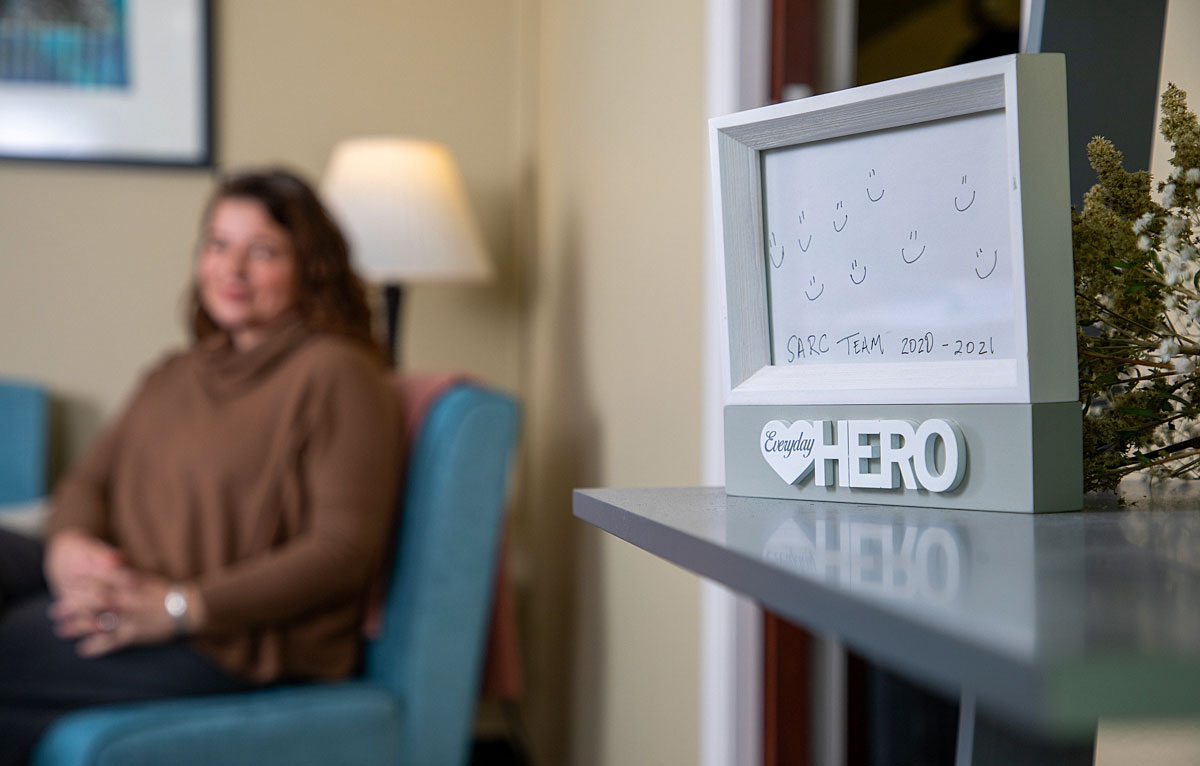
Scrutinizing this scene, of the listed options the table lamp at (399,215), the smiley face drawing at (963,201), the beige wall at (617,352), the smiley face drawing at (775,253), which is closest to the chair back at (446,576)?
the beige wall at (617,352)

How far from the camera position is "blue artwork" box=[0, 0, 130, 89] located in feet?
8.41

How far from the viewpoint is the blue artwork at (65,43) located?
101 inches

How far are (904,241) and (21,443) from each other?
240 centimetres

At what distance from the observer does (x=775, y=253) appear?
2.13 ft

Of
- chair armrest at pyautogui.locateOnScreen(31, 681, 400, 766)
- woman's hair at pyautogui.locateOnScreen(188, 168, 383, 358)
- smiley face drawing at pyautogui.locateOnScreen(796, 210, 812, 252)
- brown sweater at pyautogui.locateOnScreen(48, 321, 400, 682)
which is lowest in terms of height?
chair armrest at pyautogui.locateOnScreen(31, 681, 400, 766)

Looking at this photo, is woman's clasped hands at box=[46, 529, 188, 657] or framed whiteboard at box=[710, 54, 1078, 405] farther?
woman's clasped hands at box=[46, 529, 188, 657]

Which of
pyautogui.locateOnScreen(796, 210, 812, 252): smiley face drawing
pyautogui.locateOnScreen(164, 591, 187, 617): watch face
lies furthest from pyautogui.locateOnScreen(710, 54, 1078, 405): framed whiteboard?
pyautogui.locateOnScreen(164, 591, 187, 617): watch face

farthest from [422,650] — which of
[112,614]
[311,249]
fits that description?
[311,249]

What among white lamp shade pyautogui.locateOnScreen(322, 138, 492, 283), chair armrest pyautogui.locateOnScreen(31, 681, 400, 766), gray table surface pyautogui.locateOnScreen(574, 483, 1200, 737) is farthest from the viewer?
white lamp shade pyautogui.locateOnScreen(322, 138, 492, 283)

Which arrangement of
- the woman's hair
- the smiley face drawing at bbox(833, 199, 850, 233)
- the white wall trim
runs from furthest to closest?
the woman's hair < the white wall trim < the smiley face drawing at bbox(833, 199, 850, 233)

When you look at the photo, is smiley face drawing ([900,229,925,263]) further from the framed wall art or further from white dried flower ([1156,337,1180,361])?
the framed wall art

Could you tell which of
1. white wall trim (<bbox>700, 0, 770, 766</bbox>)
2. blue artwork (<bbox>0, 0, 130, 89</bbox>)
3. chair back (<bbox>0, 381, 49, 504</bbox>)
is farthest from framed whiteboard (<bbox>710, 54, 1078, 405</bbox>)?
blue artwork (<bbox>0, 0, 130, 89</bbox>)

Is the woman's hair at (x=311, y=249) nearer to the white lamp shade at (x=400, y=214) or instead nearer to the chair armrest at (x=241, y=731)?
the white lamp shade at (x=400, y=214)

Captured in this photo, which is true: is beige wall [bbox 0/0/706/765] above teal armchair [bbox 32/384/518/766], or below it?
above
